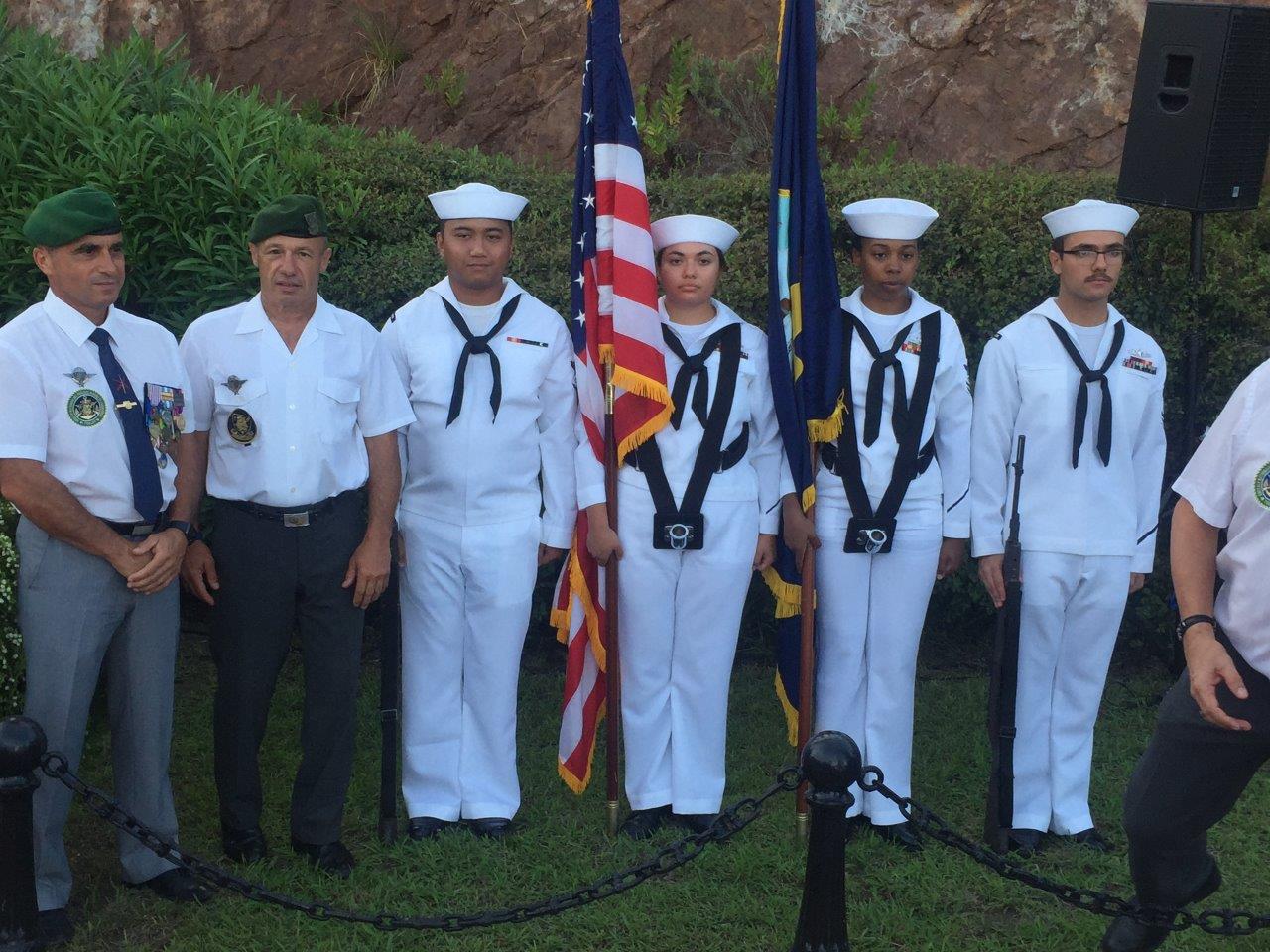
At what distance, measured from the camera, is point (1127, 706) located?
646 centimetres

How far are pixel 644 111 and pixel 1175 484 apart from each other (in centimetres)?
703

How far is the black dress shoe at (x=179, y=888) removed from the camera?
14.3 feet

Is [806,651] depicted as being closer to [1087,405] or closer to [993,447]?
[993,447]

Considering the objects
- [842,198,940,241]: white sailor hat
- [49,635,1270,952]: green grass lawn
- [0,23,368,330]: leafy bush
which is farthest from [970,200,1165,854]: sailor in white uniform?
[0,23,368,330]: leafy bush

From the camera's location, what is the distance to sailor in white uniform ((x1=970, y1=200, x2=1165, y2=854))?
482 cm

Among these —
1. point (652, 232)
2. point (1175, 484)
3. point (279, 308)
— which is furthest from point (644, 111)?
point (1175, 484)

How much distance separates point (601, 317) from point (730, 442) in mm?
611

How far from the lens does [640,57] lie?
10.3 metres

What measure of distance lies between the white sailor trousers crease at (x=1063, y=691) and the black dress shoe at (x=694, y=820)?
1038 millimetres

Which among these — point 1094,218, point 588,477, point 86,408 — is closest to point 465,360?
point 588,477

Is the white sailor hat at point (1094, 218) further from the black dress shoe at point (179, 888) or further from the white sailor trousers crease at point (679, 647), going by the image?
the black dress shoe at point (179, 888)

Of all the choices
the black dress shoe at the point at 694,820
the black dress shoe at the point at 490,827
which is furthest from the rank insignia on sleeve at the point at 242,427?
the black dress shoe at the point at 694,820

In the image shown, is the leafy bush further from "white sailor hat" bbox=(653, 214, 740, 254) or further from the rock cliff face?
the rock cliff face

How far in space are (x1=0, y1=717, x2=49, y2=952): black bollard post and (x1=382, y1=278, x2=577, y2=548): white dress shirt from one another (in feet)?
5.61
